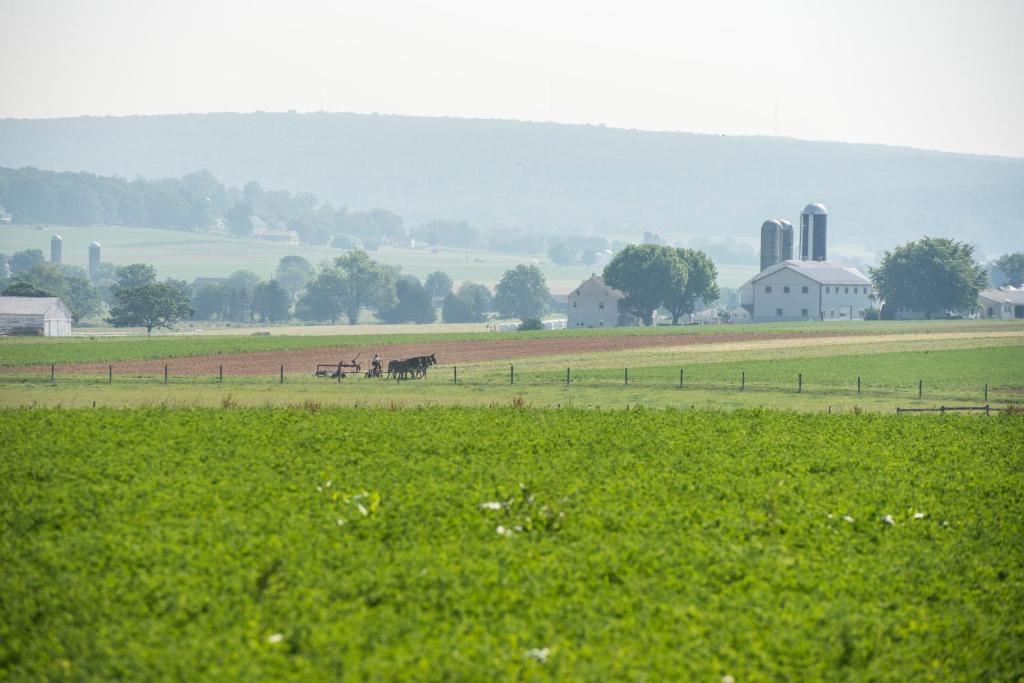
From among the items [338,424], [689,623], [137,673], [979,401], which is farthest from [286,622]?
[979,401]

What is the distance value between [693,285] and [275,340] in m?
65.1

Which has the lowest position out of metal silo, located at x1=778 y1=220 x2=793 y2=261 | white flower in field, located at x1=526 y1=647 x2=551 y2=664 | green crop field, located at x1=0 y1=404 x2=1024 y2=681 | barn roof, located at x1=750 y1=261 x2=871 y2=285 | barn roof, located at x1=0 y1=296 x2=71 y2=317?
white flower in field, located at x1=526 y1=647 x2=551 y2=664

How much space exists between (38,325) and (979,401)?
102 metres

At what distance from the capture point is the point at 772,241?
18150cm

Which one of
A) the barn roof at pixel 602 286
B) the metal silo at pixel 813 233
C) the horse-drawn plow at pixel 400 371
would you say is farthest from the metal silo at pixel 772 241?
the horse-drawn plow at pixel 400 371

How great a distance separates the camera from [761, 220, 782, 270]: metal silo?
18112 centimetres

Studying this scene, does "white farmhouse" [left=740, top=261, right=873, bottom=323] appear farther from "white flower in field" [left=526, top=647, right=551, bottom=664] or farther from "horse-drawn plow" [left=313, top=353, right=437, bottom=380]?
"white flower in field" [left=526, top=647, right=551, bottom=664]

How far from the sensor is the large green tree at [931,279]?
155500mm

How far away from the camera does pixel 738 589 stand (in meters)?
18.6

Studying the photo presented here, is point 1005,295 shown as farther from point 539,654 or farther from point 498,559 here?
point 539,654

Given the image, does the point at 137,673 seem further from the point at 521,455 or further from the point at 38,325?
the point at 38,325

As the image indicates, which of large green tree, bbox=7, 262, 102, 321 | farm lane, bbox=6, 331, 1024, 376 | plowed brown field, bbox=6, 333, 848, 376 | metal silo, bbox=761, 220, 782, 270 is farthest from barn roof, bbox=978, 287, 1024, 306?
large green tree, bbox=7, 262, 102, 321

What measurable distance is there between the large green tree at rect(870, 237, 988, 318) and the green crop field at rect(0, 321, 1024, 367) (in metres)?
13.3

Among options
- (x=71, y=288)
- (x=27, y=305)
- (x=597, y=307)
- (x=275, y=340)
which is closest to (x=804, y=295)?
(x=597, y=307)
